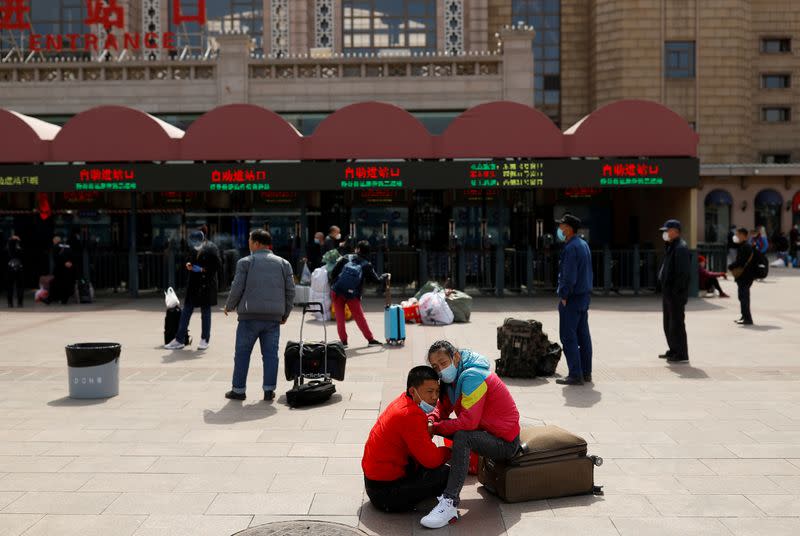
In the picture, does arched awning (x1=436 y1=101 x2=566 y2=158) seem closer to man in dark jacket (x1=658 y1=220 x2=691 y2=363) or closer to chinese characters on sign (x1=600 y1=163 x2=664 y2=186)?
chinese characters on sign (x1=600 y1=163 x2=664 y2=186)

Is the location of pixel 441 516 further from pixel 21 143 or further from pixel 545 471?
pixel 21 143

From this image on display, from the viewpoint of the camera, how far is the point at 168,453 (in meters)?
6.47

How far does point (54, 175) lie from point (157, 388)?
1273 centimetres

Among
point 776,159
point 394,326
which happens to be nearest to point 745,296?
point 394,326

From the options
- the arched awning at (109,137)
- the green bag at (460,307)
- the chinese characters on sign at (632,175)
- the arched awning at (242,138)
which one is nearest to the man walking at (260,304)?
the green bag at (460,307)

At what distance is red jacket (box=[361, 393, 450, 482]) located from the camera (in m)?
5.07

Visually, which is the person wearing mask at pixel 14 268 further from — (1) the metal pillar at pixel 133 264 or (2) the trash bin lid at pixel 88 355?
(2) the trash bin lid at pixel 88 355

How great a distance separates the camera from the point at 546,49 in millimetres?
50125

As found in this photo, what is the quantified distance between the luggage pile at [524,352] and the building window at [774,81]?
167 feet

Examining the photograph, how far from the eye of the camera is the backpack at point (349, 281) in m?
11.7

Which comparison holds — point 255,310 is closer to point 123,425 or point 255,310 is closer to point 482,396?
point 123,425

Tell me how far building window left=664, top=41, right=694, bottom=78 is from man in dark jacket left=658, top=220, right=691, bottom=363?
40.5 m

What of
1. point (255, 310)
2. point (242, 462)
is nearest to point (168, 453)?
point (242, 462)

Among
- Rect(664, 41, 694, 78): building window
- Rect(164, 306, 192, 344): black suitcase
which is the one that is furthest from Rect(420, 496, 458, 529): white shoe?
Rect(664, 41, 694, 78): building window
